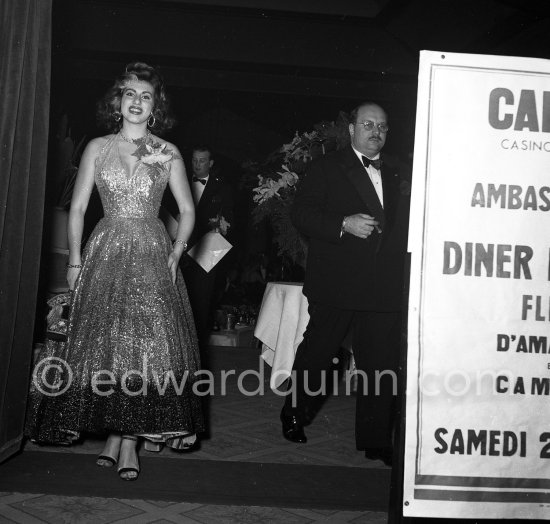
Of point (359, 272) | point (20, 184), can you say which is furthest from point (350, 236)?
point (20, 184)

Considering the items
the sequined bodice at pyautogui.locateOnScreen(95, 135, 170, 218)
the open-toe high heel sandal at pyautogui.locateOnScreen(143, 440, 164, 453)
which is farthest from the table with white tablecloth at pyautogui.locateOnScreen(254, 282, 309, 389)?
the sequined bodice at pyautogui.locateOnScreen(95, 135, 170, 218)

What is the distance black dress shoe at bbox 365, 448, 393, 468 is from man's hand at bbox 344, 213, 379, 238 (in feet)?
3.07

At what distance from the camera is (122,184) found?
3105 mm

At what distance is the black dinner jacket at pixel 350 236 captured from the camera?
11.3ft

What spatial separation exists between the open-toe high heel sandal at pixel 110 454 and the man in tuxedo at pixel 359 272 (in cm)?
90

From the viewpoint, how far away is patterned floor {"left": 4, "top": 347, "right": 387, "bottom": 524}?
2.44 m

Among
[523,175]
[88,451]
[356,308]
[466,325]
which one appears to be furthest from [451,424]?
[88,451]

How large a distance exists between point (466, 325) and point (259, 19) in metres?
8.44

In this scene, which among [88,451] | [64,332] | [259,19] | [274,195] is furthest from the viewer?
[259,19]

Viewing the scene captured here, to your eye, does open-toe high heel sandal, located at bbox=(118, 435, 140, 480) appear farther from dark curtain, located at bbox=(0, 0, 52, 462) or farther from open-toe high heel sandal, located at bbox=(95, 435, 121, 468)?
dark curtain, located at bbox=(0, 0, 52, 462)

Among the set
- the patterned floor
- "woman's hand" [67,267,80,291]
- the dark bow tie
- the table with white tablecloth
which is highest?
the dark bow tie

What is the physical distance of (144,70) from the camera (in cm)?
318

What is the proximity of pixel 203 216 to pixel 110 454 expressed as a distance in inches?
108

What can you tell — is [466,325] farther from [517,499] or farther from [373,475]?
[373,475]
